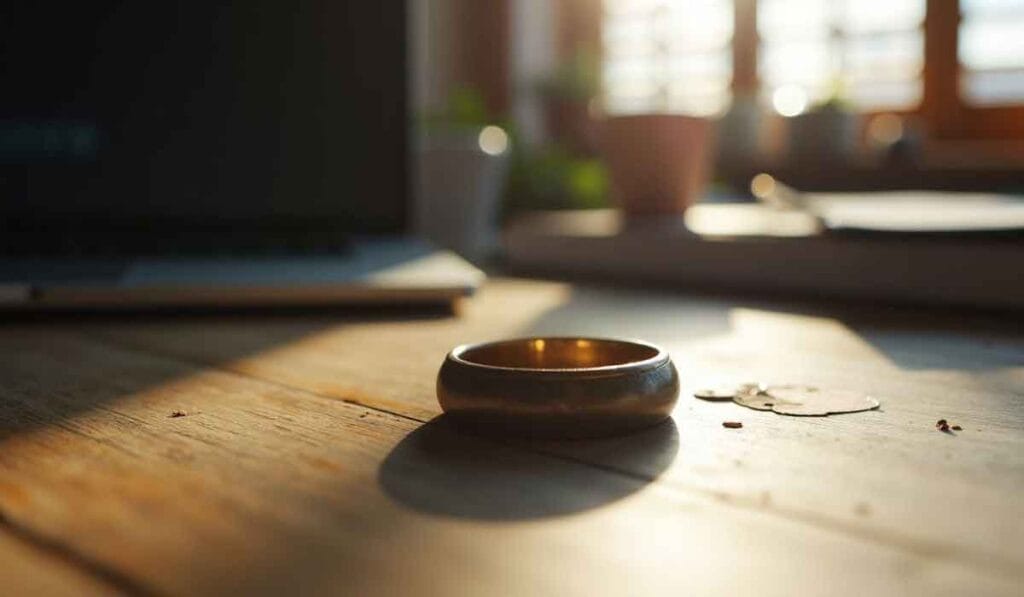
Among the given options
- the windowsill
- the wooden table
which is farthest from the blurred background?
the wooden table

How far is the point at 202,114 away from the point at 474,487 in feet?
2.34

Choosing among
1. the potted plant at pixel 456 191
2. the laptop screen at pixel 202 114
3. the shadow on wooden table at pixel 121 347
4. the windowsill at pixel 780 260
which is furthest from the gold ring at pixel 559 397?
the potted plant at pixel 456 191

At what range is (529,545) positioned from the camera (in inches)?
9.3

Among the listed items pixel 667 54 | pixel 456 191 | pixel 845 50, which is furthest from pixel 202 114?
pixel 667 54

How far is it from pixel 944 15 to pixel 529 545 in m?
3.28

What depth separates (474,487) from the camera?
0.28 m

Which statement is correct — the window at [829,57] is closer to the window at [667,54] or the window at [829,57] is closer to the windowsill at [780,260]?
the window at [667,54]

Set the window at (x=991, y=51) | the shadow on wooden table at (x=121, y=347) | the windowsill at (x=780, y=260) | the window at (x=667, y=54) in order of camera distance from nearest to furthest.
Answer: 1. the shadow on wooden table at (x=121, y=347)
2. the windowsill at (x=780, y=260)
3. the window at (x=991, y=51)
4. the window at (x=667, y=54)

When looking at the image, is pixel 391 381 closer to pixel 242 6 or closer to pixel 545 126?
pixel 242 6

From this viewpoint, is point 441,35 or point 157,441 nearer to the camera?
point 157,441

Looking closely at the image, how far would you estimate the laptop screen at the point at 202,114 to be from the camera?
Answer: 882 mm

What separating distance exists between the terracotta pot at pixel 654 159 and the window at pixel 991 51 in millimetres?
2374

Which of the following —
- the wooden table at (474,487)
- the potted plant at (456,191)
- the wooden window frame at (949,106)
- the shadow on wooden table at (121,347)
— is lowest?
the shadow on wooden table at (121,347)

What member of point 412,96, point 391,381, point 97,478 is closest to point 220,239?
A: point 412,96
